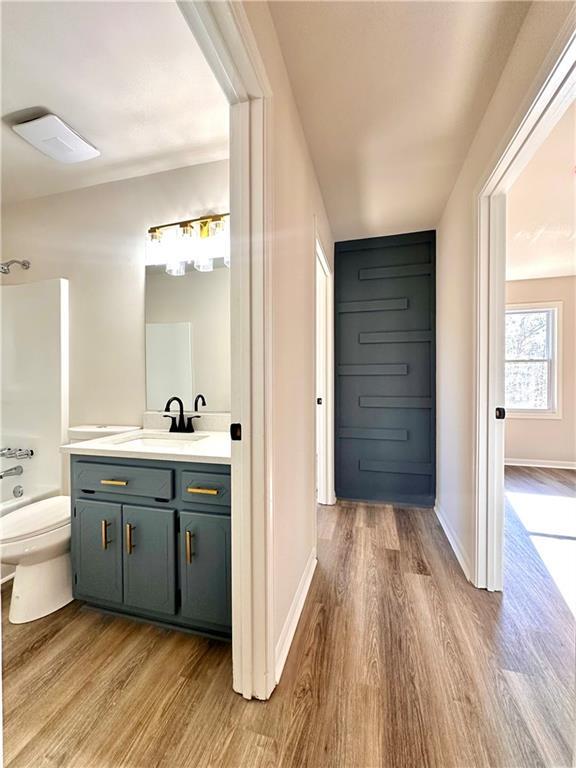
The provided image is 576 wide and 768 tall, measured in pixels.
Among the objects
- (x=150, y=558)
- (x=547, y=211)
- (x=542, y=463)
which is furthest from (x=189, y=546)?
(x=542, y=463)

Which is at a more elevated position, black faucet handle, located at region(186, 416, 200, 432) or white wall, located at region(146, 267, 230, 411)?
white wall, located at region(146, 267, 230, 411)

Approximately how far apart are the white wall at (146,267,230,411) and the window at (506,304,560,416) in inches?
154

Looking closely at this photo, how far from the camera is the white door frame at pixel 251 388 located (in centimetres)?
121

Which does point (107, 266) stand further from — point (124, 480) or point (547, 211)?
point (547, 211)

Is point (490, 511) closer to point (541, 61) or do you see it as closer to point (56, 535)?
point (541, 61)

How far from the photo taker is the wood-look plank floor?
1104 mm

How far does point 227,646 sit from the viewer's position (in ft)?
4.94

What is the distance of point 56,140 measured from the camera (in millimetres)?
1983

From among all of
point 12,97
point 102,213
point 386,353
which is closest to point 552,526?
point 386,353

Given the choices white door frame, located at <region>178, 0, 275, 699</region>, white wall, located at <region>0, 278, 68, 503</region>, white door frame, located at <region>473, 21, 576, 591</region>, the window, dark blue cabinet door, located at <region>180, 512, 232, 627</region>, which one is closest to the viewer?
white door frame, located at <region>178, 0, 275, 699</region>

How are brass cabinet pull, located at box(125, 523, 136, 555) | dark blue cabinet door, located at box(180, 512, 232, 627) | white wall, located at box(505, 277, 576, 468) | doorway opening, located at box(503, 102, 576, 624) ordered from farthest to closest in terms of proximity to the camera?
white wall, located at box(505, 277, 576, 468) < doorway opening, located at box(503, 102, 576, 624) < brass cabinet pull, located at box(125, 523, 136, 555) < dark blue cabinet door, located at box(180, 512, 232, 627)

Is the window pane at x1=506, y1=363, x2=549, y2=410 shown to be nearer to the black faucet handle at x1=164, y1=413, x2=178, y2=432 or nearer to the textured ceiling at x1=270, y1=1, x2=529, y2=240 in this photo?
the textured ceiling at x1=270, y1=1, x2=529, y2=240

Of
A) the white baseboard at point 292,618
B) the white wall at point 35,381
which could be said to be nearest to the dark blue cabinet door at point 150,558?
the white baseboard at point 292,618

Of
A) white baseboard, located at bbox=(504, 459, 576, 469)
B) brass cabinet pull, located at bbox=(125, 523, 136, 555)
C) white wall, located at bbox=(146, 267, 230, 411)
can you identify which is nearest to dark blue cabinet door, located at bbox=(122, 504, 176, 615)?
brass cabinet pull, located at bbox=(125, 523, 136, 555)
